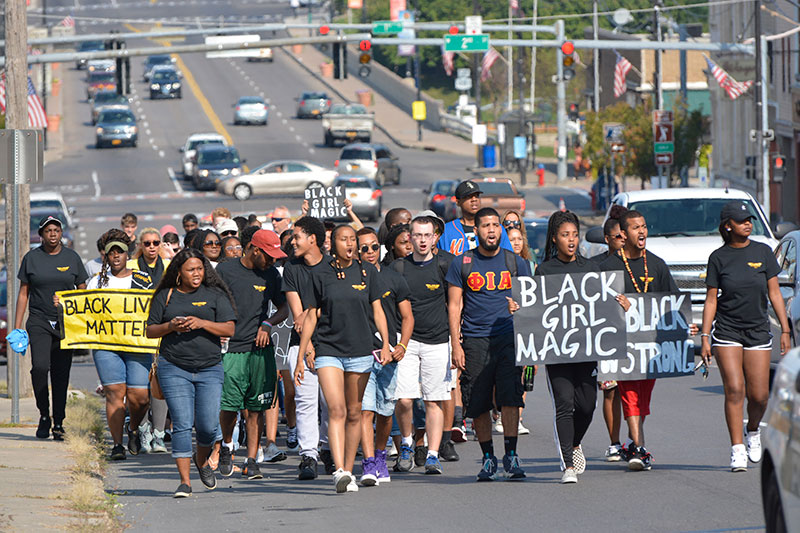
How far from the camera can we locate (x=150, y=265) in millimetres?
13969

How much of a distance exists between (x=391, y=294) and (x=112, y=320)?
2839 mm

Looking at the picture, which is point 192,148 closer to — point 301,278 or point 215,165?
point 215,165

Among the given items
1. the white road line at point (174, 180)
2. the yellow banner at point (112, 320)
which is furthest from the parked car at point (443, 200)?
the yellow banner at point (112, 320)

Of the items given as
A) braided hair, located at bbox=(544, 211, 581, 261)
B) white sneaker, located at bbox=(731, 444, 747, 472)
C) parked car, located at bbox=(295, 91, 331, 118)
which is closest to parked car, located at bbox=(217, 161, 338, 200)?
parked car, located at bbox=(295, 91, 331, 118)

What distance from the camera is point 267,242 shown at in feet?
37.8

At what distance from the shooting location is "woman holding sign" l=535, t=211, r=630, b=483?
10.8m

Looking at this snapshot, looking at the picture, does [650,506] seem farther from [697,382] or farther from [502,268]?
[697,382]

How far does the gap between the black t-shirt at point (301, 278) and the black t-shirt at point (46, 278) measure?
3.37 meters

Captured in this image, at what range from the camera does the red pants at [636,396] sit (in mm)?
11367

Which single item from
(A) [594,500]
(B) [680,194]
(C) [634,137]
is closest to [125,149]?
(C) [634,137]

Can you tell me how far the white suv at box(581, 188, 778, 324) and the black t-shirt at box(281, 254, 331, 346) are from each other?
9.14 metres

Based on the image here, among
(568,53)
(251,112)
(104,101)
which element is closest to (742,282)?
(568,53)

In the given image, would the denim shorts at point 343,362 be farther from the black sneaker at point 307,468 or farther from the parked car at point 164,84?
the parked car at point 164,84

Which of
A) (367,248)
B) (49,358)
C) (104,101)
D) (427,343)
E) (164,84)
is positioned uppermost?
(164,84)
